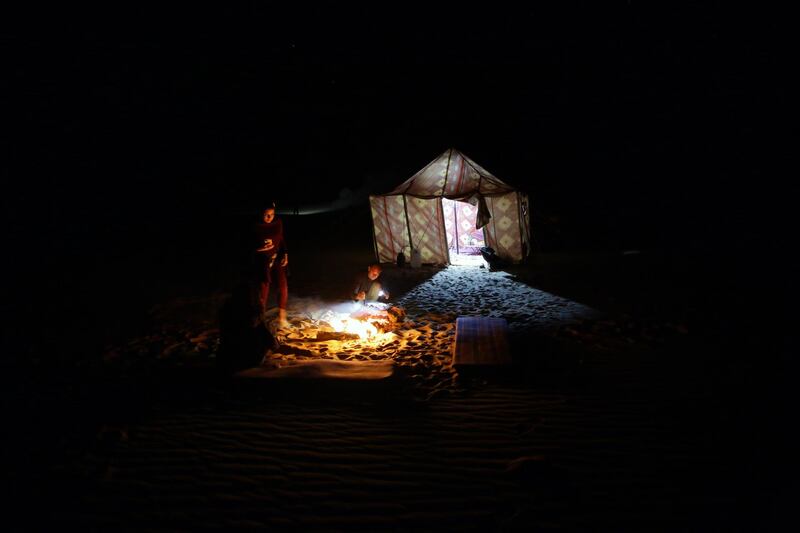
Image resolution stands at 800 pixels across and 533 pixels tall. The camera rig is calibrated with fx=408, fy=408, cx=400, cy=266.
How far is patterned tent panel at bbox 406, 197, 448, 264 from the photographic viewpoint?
12.5m

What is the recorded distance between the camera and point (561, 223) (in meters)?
17.3

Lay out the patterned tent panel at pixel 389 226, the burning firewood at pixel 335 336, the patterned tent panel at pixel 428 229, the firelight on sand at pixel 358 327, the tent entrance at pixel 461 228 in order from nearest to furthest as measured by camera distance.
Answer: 1. the burning firewood at pixel 335 336
2. the firelight on sand at pixel 358 327
3. the patterned tent panel at pixel 428 229
4. the patterned tent panel at pixel 389 226
5. the tent entrance at pixel 461 228

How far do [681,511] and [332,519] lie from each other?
7.73 ft

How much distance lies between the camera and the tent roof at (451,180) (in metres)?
12.2

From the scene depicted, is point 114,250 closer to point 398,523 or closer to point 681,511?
point 398,523

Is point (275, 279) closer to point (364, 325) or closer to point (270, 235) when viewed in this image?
point (270, 235)

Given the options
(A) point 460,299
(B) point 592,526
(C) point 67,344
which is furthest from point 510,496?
(C) point 67,344

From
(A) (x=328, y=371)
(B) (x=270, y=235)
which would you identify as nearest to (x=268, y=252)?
(B) (x=270, y=235)

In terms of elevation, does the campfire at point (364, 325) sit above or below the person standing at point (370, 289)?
below

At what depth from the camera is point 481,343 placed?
534 cm

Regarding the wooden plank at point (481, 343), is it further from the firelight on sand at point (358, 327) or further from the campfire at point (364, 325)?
the firelight on sand at point (358, 327)

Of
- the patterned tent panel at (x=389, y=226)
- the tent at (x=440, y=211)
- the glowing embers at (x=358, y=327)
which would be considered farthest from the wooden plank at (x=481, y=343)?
the patterned tent panel at (x=389, y=226)

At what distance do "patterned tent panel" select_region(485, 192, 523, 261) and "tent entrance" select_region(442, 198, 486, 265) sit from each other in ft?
7.27

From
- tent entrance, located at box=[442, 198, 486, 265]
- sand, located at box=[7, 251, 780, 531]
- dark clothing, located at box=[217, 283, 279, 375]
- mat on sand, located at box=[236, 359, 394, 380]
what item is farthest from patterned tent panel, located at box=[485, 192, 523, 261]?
dark clothing, located at box=[217, 283, 279, 375]
